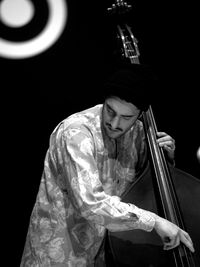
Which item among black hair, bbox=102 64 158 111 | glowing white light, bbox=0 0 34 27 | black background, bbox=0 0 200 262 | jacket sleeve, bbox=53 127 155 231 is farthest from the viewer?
black background, bbox=0 0 200 262

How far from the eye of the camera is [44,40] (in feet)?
4.56

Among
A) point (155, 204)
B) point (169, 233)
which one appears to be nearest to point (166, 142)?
point (155, 204)

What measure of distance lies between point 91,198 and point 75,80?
2.13 feet

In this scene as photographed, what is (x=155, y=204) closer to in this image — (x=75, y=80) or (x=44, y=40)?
(x=75, y=80)

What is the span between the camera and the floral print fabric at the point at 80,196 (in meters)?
1.02

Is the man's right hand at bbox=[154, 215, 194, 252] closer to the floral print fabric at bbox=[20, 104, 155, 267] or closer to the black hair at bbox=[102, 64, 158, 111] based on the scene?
the floral print fabric at bbox=[20, 104, 155, 267]

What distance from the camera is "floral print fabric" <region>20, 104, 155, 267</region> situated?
40.0 inches

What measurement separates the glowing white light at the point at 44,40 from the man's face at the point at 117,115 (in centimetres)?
41

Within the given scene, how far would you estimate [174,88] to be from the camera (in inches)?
69.8

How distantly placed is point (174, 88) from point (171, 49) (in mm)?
191

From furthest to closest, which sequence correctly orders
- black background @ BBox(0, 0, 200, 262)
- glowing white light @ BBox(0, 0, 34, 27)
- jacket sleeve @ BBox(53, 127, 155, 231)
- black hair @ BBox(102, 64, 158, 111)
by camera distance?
black background @ BBox(0, 0, 200, 262) → glowing white light @ BBox(0, 0, 34, 27) → black hair @ BBox(102, 64, 158, 111) → jacket sleeve @ BBox(53, 127, 155, 231)

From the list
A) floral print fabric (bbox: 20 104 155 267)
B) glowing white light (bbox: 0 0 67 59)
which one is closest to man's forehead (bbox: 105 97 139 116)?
floral print fabric (bbox: 20 104 155 267)

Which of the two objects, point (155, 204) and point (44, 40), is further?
point (44, 40)

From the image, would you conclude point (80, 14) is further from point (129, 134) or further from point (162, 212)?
point (162, 212)
